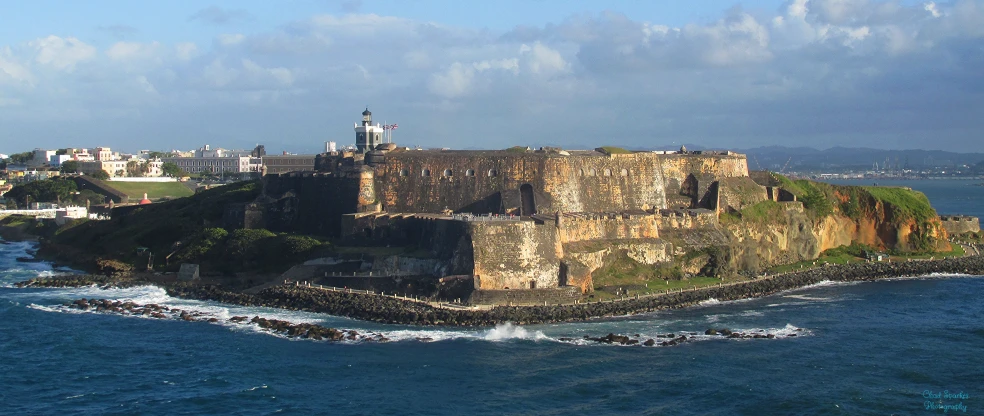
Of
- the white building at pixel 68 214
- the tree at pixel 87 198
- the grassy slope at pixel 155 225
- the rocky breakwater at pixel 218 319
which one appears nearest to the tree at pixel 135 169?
the tree at pixel 87 198

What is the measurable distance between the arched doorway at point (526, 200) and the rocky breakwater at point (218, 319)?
63.9ft

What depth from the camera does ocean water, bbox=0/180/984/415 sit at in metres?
40.1

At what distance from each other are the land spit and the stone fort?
2.78 metres

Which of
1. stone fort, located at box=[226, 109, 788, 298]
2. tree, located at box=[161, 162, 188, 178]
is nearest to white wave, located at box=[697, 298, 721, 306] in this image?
stone fort, located at box=[226, 109, 788, 298]

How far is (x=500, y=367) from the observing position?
44.9 m

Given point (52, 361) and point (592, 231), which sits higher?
point (592, 231)

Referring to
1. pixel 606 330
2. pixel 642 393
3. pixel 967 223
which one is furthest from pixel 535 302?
pixel 967 223

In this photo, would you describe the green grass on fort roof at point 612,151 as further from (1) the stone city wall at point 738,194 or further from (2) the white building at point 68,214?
(2) the white building at point 68,214

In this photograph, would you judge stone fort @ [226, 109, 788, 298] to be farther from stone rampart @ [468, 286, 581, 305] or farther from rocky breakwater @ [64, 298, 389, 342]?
rocky breakwater @ [64, 298, 389, 342]

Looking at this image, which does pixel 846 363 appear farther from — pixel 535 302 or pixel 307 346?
pixel 307 346

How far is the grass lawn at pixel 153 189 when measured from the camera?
123 metres

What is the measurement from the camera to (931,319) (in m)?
56.7

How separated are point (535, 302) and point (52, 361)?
23172mm

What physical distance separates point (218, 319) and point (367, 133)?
1458 inches
